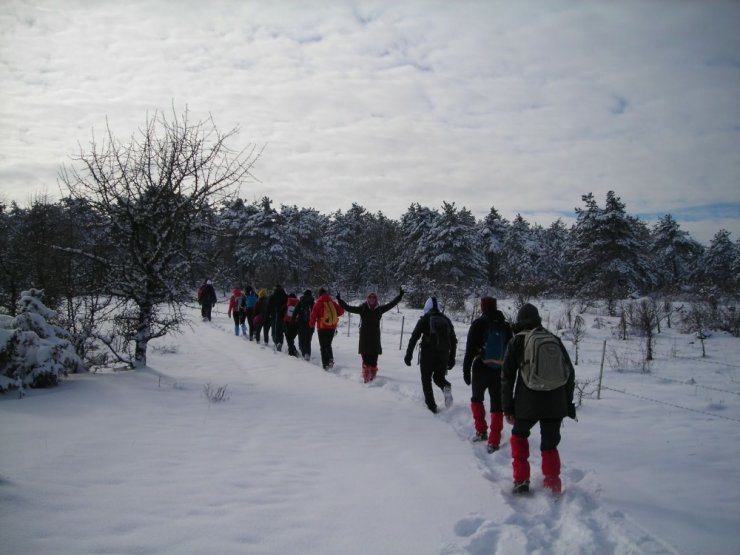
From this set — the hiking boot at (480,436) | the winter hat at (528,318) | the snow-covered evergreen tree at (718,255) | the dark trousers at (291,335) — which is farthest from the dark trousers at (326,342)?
the snow-covered evergreen tree at (718,255)

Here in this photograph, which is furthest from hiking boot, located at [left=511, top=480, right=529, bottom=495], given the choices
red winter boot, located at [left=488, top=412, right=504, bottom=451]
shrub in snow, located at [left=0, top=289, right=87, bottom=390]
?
shrub in snow, located at [left=0, top=289, right=87, bottom=390]

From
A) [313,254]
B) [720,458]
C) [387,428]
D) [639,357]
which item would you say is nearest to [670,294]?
[639,357]

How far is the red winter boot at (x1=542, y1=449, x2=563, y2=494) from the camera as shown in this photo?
4027 mm

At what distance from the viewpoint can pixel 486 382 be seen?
5.53 metres

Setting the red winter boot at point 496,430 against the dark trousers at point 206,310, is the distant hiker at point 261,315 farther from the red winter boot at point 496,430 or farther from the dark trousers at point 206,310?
the red winter boot at point 496,430

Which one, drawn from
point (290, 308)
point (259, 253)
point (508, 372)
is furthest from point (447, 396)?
point (259, 253)

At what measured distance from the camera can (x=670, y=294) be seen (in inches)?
898

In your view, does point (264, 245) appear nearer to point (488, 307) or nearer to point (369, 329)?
point (369, 329)

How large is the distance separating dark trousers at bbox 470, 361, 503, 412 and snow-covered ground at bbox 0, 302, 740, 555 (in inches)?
24.5

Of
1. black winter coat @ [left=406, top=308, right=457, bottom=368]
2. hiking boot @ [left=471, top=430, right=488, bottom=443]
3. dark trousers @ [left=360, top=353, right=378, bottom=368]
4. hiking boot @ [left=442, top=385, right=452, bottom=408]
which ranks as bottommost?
hiking boot @ [left=471, top=430, right=488, bottom=443]

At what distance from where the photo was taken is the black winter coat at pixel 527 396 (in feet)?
13.2

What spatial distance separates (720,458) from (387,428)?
4080 mm

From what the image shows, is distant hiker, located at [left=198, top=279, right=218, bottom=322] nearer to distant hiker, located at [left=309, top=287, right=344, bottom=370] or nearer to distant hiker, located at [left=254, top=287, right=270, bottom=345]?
distant hiker, located at [left=254, top=287, right=270, bottom=345]

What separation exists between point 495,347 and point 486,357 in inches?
6.9
